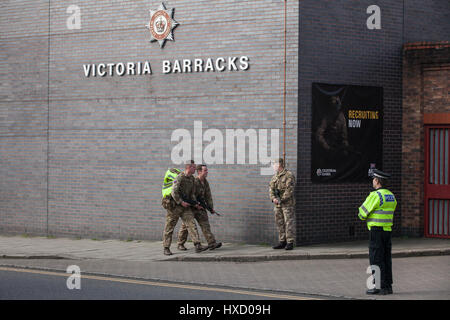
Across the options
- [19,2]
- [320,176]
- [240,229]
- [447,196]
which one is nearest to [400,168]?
[447,196]

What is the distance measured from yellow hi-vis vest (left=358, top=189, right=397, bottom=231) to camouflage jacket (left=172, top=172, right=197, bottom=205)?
5000 millimetres

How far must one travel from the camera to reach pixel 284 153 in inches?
661

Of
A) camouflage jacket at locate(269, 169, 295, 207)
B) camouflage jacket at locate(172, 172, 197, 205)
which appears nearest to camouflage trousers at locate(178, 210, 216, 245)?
camouflage jacket at locate(172, 172, 197, 205)

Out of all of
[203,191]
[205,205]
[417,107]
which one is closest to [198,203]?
[205,205]

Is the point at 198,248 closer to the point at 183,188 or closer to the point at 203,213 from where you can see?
the point at 203,213

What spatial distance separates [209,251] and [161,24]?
17.4ft

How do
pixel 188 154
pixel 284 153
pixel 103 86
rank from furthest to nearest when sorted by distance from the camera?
pixel 103 86, pixel 188 154, pixel 284 153

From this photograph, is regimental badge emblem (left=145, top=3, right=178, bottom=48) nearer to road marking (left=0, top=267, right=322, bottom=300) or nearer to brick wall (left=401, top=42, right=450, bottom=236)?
brick wall (left=401, top=42, right=450, bottom=236)

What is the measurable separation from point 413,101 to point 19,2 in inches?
380

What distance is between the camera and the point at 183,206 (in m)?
16.0

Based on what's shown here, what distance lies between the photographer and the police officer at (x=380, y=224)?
11.7 m

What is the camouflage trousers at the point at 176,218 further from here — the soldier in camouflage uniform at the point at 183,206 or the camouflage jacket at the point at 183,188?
the camouflage jacket at the point at 183,188

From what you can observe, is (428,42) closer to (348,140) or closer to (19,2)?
(348,140)

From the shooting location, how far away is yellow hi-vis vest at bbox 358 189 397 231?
11.7 m
